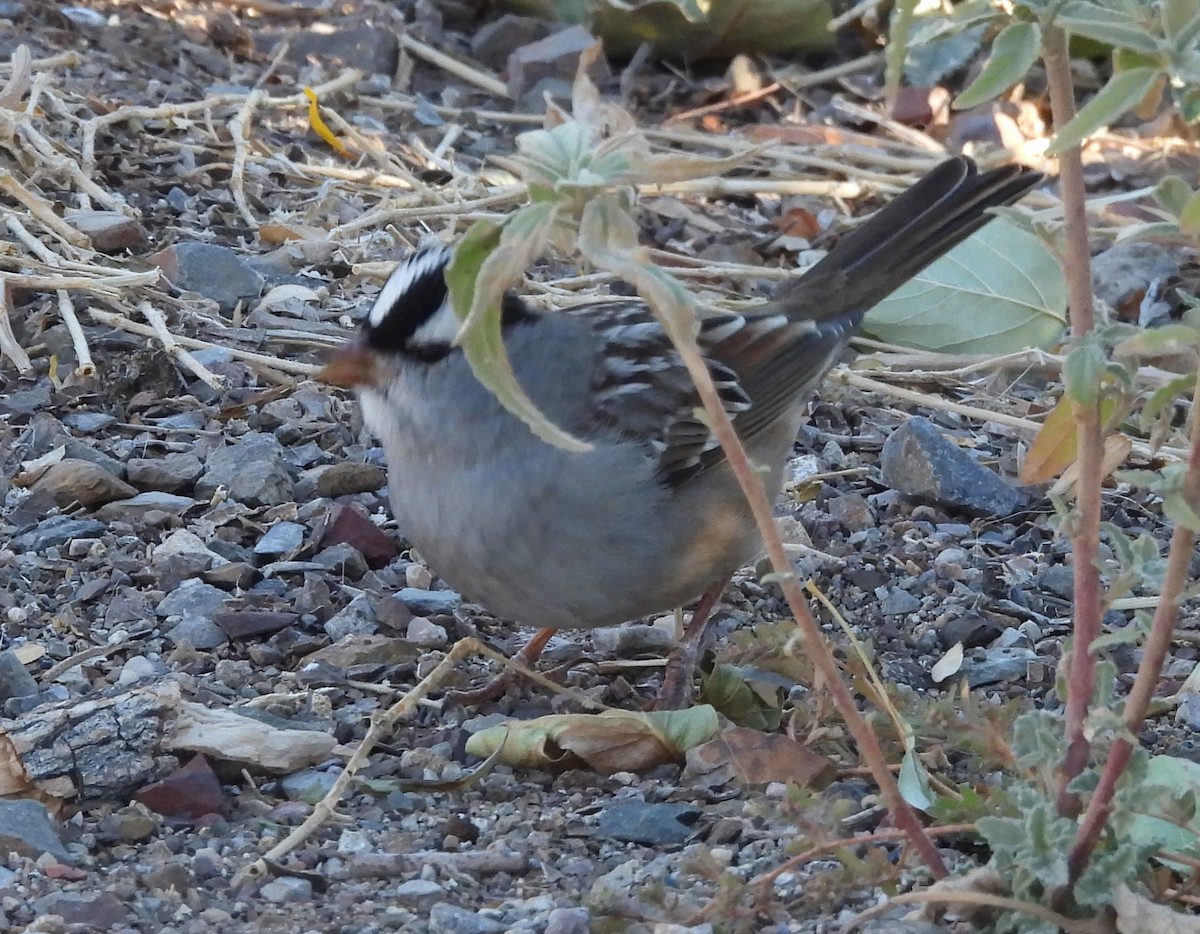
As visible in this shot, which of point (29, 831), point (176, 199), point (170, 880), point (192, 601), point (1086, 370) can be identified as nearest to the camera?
point (1086, 370)

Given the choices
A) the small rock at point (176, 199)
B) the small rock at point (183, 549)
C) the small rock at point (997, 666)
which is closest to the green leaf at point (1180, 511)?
the small rock at point (997, 666)

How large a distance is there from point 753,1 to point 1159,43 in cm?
474

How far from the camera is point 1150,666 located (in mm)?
1773

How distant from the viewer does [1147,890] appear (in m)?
1.94

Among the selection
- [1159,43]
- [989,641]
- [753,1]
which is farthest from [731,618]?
[753,1]

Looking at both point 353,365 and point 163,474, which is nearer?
point 353,365

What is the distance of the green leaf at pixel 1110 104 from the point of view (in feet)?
5.36

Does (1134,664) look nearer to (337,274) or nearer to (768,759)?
(768,759)

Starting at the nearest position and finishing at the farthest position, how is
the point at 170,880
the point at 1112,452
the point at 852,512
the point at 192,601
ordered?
the point at 1112,452
the point at 170,880
the point at 192,601
the point at 852,512

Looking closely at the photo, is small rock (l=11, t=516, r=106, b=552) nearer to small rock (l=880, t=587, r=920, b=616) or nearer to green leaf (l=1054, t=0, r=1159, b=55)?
small rock (l=880, t=587, r=920, b=616)

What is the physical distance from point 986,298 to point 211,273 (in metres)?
1.89

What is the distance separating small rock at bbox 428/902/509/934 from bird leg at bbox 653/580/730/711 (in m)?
0.91

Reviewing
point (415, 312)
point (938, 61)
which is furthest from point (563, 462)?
point (938, 61)

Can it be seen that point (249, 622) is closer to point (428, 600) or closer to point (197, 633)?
point (197, 633)
